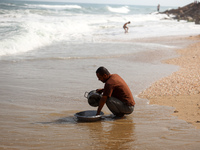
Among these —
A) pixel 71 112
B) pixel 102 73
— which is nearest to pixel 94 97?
pixel 102 73

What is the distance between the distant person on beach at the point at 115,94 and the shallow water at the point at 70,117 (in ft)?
0.68

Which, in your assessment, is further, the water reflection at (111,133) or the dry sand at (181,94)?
the dry sand at (181,94)

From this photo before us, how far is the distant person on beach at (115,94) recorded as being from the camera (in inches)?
186

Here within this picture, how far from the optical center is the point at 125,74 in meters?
9.07

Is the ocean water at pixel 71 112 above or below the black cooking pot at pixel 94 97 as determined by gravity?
below

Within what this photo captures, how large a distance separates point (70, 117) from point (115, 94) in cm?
94

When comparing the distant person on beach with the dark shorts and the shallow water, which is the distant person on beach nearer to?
the dark shorts

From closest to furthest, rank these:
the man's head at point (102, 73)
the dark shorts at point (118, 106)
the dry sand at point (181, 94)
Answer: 1. the man's head at point (102, 73)
2. the dark shorts at point (118, 106)
3. the dry sand at point (181, 94)

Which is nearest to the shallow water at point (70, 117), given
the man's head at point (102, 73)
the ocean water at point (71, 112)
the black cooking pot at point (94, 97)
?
the ocean water at point (71, 112)

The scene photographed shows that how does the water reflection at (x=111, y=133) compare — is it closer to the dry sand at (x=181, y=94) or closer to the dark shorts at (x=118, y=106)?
the dark shorts at (x=118, y=106)

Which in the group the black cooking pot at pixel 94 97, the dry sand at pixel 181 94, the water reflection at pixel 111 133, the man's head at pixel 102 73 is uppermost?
the man's head at pixel 102 73

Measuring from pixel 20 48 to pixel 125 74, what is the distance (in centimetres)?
767

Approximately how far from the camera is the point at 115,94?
4.98 meters

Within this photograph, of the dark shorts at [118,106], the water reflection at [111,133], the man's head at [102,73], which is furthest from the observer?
the dark shorts at [118,106]
